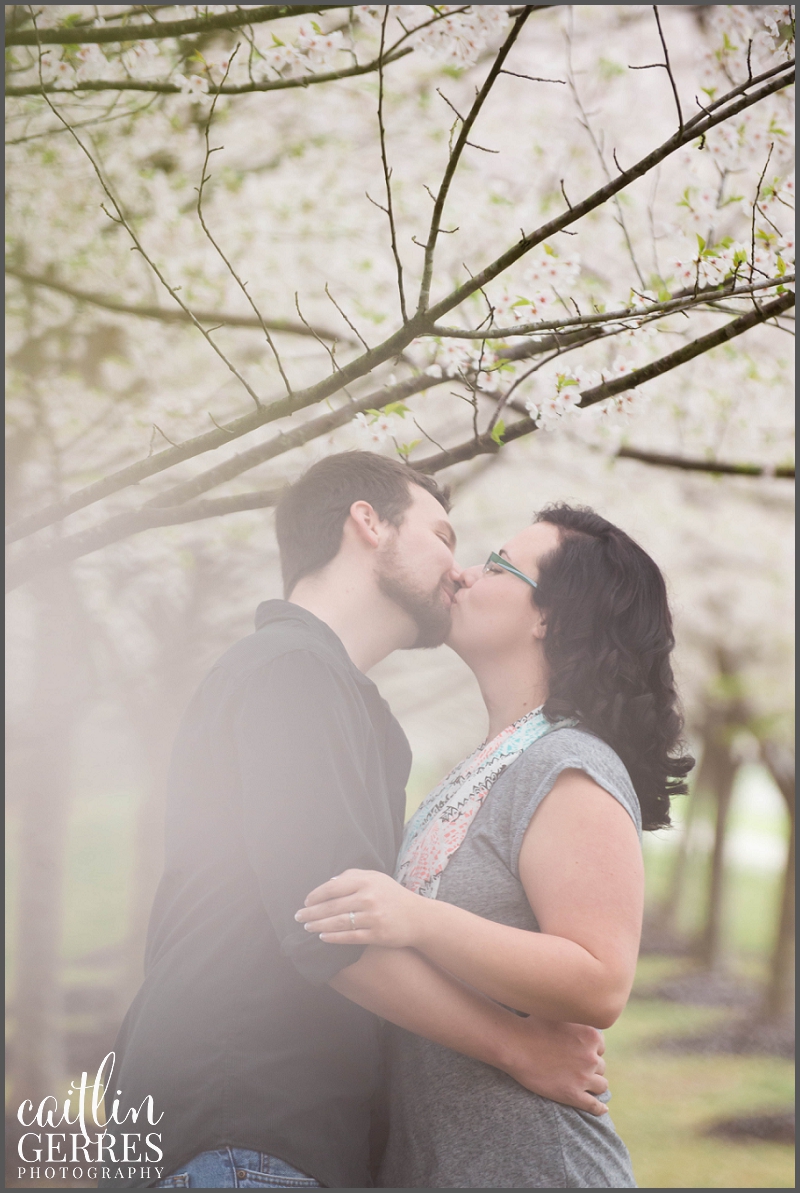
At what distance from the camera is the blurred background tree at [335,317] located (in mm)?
2072

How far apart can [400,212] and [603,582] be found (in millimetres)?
4103

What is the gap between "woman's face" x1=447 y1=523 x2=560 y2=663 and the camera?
1.92m

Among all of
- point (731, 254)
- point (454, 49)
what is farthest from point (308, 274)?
point (731, 254)

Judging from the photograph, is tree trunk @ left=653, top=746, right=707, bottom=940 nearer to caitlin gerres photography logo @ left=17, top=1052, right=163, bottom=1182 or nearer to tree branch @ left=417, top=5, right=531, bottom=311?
caitlin gerres photography logo @ left=17, top=1052, right=163, bottom=1182

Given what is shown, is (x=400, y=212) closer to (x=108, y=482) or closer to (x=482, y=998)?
(x=108, y=482)

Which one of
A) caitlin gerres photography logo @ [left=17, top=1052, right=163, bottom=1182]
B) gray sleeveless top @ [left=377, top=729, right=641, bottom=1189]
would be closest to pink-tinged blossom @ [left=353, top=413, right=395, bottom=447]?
gray sleeveless top @ [left=377, top=729, right=641, bottom=1189]

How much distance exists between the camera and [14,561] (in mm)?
2324

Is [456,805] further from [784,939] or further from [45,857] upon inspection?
[784,939]

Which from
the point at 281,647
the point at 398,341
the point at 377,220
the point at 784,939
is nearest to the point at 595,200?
the point at 398,341

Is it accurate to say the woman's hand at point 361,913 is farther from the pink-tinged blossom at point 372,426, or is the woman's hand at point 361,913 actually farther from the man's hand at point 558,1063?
the pink-tinged blossom at point 372,426

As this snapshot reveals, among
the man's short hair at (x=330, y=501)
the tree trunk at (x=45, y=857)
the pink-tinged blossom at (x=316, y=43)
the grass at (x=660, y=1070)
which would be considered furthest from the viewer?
the grass at (x=660, y=1070)

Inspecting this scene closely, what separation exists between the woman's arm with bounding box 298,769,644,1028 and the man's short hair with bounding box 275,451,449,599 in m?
0.85

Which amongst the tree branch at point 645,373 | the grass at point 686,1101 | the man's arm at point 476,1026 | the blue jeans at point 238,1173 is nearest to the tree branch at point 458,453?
the tree branch at point 645,373

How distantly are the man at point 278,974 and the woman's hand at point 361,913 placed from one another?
0.04 m
